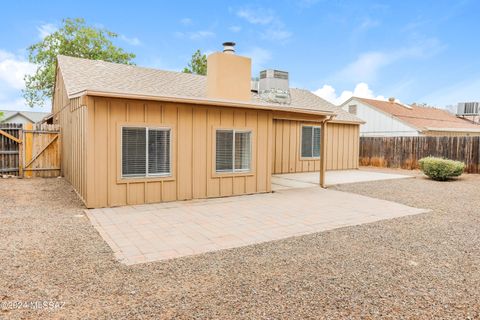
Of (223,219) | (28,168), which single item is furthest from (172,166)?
(28,168)

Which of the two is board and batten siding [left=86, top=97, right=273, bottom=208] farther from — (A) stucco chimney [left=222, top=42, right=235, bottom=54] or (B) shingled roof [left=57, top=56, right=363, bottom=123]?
(A) stucco chimney [left=222, top=42, right=235, bottom=54]

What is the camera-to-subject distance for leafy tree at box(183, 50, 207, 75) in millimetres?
28375

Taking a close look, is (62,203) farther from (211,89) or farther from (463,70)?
(463,70)

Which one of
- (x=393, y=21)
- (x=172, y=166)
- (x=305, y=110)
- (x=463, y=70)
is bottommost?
(x=172, y=166)

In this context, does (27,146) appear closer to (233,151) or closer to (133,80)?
(133,80)

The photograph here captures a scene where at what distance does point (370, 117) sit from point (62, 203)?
20.0 m

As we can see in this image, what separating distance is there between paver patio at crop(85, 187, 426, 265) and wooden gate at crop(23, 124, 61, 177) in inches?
254

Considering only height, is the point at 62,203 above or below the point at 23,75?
below

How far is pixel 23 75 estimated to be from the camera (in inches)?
984

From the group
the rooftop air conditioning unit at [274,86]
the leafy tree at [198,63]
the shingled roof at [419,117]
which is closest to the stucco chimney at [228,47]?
the rooftop air conditioning unit at [274,86]

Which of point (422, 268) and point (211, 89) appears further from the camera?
point (211, 89)

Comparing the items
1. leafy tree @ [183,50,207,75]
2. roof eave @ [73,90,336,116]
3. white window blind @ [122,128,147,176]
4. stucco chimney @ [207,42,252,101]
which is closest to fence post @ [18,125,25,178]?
roof eave @ [73,90,336,116]

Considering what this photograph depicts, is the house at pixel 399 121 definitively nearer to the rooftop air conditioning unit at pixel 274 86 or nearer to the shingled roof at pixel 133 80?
the rooftop air conditioning unit at pixel 274 86

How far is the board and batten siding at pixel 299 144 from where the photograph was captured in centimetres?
1349
